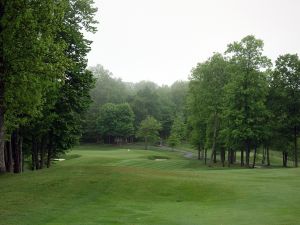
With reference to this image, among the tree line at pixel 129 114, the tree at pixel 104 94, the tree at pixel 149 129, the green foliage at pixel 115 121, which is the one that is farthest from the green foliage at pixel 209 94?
the tree at pixel 104 94

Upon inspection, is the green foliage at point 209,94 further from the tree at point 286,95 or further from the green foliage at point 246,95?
the tree at point 286,95

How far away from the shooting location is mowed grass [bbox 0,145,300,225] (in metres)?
17.1

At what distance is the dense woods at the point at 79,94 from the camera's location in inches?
966

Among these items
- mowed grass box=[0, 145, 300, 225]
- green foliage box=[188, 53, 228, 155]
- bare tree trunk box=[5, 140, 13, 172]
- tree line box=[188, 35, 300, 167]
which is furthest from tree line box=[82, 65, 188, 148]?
mowed grass box=[0, 145, 300, 225]

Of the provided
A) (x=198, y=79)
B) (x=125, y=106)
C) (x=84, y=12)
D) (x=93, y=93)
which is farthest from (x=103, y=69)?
(x=84, y=12)

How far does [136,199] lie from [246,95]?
121 ft

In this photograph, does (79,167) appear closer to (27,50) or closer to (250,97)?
(27,50)

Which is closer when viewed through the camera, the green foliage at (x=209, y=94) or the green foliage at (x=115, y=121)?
the green foliage at (x=209, y=94)

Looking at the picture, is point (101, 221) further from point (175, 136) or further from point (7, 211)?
point (175, 136)

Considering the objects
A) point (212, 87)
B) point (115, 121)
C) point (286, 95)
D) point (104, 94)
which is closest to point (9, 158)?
point (212, 87)

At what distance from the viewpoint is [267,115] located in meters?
56.3

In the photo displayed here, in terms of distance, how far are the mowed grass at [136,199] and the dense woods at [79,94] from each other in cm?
515

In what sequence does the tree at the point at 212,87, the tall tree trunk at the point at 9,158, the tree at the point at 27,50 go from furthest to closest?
the tree at the point at 212,87 → the tall tree trunk at the point at 9,158 → the tree at the point at 27,50

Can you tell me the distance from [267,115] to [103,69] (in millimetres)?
123923
